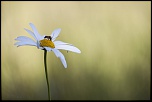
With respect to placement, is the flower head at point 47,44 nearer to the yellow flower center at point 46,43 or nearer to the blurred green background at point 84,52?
the yellow flower center at point 46,43

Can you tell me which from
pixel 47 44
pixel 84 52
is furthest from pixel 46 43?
pixel 84 52

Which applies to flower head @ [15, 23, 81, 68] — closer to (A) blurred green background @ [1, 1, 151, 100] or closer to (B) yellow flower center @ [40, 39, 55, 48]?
(B) yellow flower center @ [40, 39, 55, 48]

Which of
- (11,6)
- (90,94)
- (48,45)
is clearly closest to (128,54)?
(90,94)

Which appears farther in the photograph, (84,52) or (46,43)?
(84,52)

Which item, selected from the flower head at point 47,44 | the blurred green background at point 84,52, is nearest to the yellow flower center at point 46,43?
the flower head at point 47,44

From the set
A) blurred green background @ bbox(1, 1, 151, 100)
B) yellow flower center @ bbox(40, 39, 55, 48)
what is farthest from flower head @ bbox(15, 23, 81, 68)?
blurred green background @ bbox(1, 1, 151, 100)

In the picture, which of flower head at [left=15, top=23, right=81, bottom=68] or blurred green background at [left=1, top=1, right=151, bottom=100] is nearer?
flower head at [left=15, top=23, right=81, bottom=68]

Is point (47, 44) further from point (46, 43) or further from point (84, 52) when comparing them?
point (84, 52)

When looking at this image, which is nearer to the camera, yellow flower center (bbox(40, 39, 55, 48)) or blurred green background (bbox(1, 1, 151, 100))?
yellow flower center (bbox(40, 39, 55, 48))
